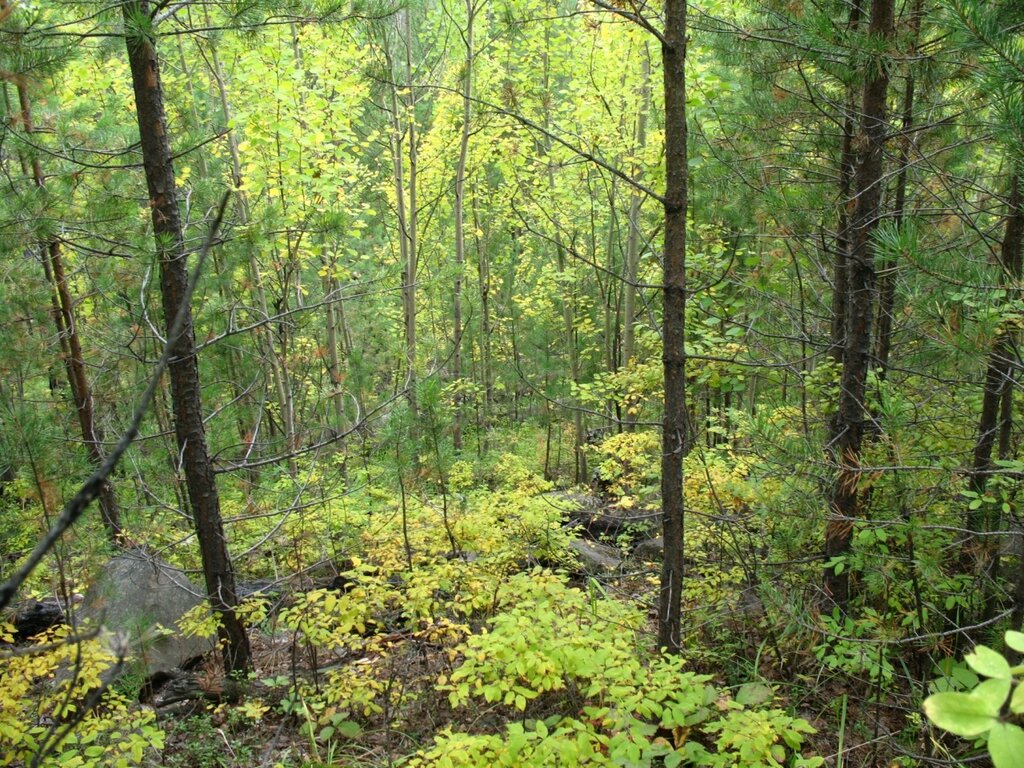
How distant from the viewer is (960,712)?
0.67 metres

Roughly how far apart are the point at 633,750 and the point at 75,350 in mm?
7140

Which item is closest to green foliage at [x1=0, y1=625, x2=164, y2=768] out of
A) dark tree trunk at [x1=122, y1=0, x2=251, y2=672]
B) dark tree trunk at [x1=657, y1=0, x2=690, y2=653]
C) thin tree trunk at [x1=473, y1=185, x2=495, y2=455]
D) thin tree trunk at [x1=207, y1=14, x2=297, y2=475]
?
dark tree trunk at [x1=122, y1=0, x2=251, y2=672]

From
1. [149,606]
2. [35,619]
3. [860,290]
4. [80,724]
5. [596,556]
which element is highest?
[860,290]

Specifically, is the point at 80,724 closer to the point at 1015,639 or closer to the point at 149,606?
the point at 149,606

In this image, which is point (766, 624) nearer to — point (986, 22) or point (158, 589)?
point (986, 22)

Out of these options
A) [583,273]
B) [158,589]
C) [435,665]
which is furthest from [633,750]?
[583,273]

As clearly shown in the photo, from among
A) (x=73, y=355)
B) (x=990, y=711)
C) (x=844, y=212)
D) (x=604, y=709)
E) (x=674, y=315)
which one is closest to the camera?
(x=990, y=711)

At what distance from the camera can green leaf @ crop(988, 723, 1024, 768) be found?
656mm

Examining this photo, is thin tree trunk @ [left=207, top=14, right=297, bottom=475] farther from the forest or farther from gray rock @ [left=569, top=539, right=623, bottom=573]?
gray rock @ [left=569, top=539, right=623, bottom=573]

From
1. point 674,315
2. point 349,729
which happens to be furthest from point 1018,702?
point 349,729

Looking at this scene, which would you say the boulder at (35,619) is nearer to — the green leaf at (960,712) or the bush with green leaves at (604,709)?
the bush with green leaves at (604,709)

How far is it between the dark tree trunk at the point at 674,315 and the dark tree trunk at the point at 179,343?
9.36 ft

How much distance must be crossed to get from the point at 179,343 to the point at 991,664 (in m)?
4.45

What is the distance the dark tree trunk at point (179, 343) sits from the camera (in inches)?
152
